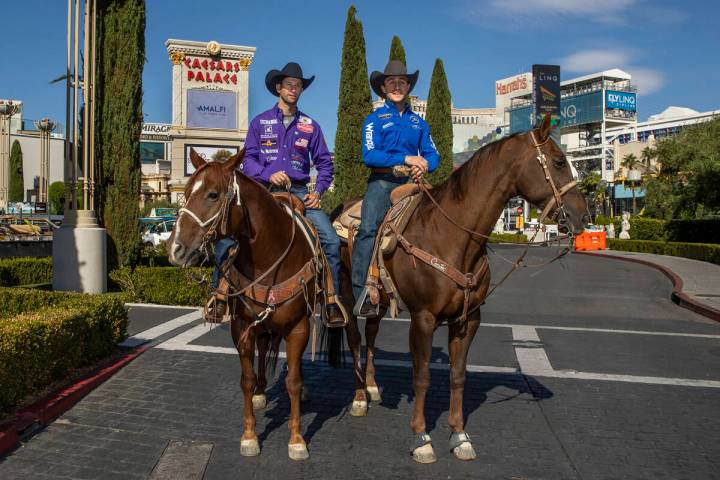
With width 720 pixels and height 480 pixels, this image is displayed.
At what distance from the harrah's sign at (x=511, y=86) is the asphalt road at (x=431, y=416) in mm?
133606

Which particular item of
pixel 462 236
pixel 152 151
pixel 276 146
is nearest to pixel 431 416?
pixel 462 236

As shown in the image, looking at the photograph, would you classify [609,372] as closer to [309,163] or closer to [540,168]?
[540,168]

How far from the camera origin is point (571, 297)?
17.5m

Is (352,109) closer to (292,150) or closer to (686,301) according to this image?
(686,301)

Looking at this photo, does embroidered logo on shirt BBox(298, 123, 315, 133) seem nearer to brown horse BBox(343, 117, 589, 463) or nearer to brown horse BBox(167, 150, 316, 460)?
brown horse BBox(167, 150, 316, 460)

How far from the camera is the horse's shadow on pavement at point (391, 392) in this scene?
20.2 ft

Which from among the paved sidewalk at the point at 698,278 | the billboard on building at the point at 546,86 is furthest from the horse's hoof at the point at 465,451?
the billboard on building at the point at 546,86

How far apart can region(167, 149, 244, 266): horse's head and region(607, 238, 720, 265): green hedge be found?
2822 centimetres

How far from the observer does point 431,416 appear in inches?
241

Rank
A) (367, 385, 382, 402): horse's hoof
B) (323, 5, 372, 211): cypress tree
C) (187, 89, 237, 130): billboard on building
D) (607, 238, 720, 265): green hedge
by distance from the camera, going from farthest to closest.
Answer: (187, 89, 237, 130): billboard on building
(323, 5, 372, 211): cypress tree
(607, 238, 720, 265): green hedge
(367, 385, 382, 402): horse's hoof

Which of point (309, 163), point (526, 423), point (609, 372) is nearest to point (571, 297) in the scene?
point (609, 372)

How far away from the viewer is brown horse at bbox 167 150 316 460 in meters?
4.32

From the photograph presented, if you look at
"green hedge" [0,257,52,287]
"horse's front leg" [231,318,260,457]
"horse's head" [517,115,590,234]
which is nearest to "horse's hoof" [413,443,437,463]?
"horse's front leg" [231,318,260,457]

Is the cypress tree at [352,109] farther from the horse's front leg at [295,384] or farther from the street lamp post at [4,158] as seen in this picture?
the street lamp post at [4,158]
